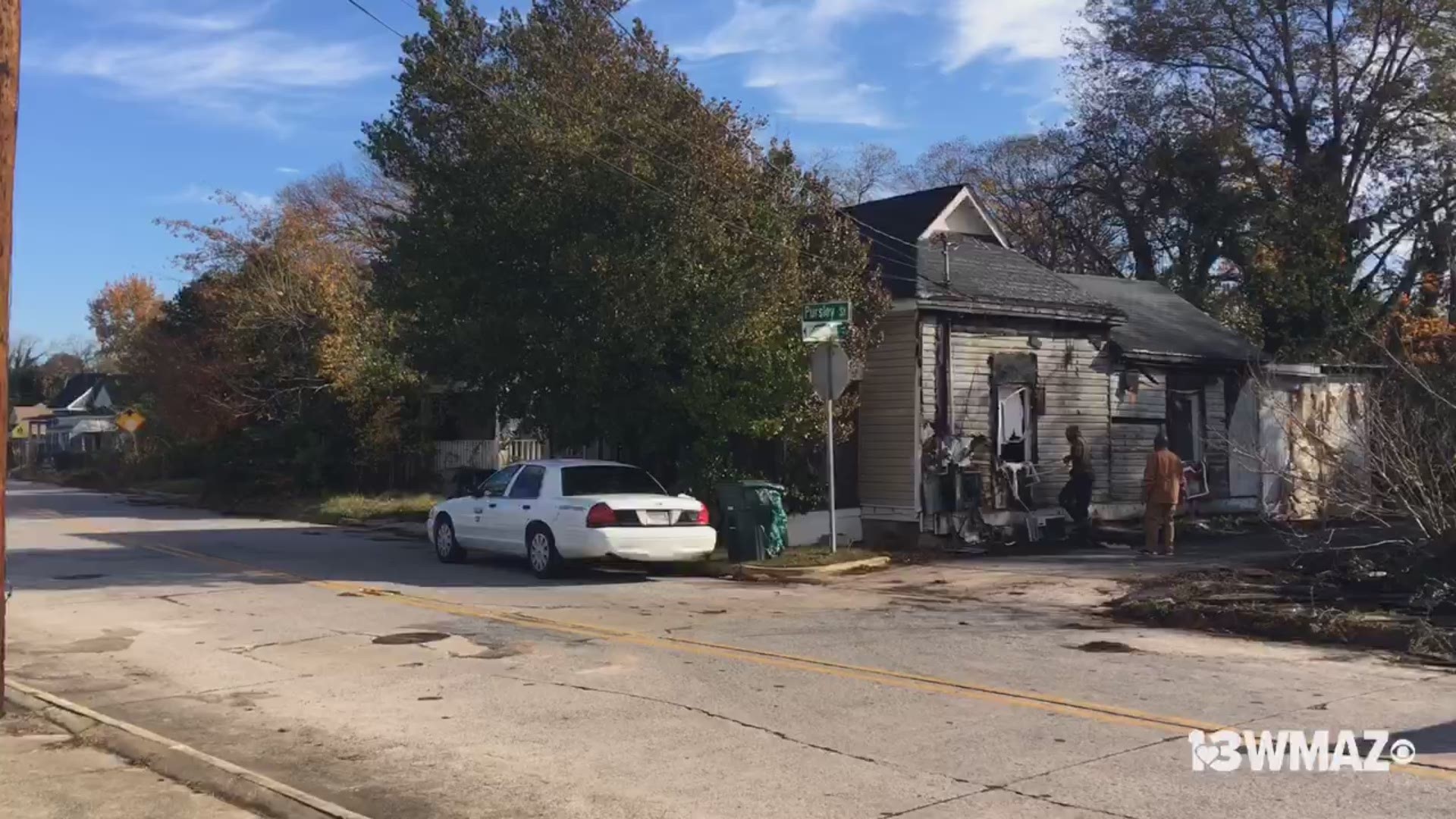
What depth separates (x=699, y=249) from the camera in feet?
57.1

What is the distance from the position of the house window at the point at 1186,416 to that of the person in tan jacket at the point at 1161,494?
5.67 metres

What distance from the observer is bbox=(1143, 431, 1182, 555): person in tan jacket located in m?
17.7

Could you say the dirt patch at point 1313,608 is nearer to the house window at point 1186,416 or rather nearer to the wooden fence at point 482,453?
the house window at point 1186,416

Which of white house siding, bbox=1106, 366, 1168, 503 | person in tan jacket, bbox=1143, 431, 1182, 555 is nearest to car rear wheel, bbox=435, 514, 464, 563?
person in tan jacket, bbox=1143, 431, 1182, 555

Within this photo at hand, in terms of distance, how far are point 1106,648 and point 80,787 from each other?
755 cm

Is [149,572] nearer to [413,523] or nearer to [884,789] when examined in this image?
[413,523]

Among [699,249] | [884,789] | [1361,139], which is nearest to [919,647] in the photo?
[884,789]

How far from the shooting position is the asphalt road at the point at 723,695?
20.7ft

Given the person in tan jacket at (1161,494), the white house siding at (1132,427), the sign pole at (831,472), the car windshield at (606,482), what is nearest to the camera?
the car windshield at (606,482)

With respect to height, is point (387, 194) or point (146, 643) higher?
point (387, 194)

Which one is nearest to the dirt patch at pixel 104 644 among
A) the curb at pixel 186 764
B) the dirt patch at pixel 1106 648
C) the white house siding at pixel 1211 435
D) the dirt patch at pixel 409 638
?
the dirt patch at pixel 409 638

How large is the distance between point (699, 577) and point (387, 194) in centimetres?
3578

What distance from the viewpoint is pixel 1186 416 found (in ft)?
78.5

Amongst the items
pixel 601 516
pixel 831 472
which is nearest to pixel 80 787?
pixel 601 516
